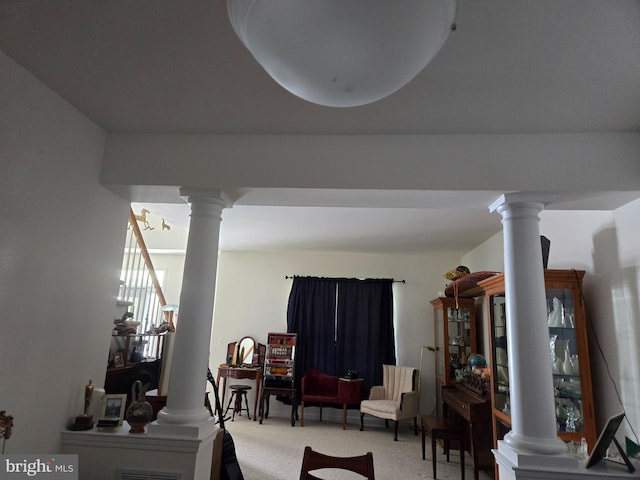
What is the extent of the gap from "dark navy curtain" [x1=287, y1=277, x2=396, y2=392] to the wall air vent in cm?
410

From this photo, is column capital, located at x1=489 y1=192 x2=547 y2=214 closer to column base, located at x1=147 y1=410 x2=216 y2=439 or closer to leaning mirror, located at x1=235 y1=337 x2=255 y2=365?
column base, located at x1=147 y1=410 x2=216 y2=439

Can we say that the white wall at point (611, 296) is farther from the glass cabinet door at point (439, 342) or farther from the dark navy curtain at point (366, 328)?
the dark navy curtain at point (366, 328)

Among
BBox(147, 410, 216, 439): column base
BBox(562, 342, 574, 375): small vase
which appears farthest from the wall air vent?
BBox(562, 342, 574, 375): small vase

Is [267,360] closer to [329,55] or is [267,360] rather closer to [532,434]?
[532,434]

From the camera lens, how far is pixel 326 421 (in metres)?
6.07

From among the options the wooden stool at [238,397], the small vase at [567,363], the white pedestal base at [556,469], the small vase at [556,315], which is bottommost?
the wooden stool at [238,397]

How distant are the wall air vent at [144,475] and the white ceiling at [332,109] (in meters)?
1.80

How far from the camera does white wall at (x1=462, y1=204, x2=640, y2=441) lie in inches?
95.0

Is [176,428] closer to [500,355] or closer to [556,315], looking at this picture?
[500,355]

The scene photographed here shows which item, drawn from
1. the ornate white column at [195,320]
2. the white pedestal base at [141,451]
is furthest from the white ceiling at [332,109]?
the white pedestal base at [141,451]

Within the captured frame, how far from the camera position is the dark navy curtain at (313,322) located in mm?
6340

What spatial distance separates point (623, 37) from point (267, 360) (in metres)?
5.74

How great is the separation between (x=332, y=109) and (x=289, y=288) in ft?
15.9

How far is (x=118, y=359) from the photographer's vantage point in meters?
3.35
